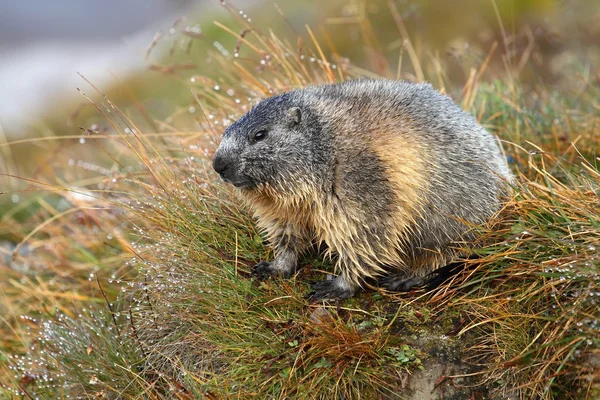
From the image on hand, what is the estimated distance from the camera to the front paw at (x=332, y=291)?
4727mm

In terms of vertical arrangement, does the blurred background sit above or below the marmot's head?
below

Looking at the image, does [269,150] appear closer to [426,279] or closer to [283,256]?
[283,256]

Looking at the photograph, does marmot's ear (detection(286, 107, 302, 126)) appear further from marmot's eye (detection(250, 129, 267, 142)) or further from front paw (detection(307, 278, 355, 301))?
front paw (detection(307, 278, 355, 301))

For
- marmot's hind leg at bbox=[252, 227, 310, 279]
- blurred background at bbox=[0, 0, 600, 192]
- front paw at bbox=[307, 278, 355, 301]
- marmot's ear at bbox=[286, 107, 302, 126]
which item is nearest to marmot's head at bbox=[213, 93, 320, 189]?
marmot's ear at bbox=[286, 107, 302, 126]

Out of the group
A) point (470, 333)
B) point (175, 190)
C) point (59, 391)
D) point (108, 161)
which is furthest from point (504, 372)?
point (108, 161)

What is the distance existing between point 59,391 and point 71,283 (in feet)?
6.14

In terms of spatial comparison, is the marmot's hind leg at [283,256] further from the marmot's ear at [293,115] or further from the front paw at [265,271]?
the marmot's ear at [293,115]

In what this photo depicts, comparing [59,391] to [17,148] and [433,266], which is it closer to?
[433,266]

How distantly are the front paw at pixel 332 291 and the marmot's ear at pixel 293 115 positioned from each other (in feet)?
4.06

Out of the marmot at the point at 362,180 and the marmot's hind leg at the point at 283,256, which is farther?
the marmot's hind leg at the point at 283,256

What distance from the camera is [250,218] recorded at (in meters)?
5.38

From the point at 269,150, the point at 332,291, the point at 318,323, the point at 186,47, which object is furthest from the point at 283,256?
the point at 186,47

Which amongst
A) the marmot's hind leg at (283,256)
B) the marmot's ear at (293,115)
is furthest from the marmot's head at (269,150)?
the marmot's hind leg at (283,256)

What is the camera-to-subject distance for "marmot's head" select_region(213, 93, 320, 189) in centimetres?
463
